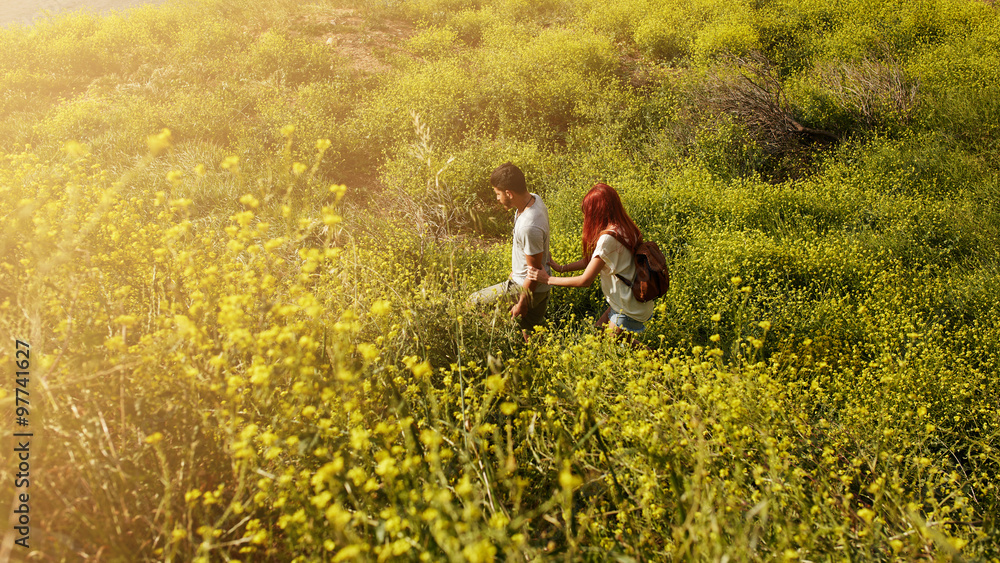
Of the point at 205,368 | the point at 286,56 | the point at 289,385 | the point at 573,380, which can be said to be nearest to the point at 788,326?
the point at 573,380

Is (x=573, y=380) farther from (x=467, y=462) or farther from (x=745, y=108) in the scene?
(x=745, y=108)

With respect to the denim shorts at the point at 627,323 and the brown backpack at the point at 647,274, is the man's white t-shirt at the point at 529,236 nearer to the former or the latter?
the brown backpack at the point at 647,274

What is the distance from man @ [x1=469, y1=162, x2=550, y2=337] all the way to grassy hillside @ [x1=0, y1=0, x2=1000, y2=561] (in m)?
0.34

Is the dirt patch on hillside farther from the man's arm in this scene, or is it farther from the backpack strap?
the backpack strap

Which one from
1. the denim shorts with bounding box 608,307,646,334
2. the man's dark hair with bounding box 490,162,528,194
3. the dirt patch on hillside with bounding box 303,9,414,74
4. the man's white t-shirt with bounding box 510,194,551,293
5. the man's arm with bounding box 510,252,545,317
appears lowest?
the denim shorts with bounding box 608,307,646,334

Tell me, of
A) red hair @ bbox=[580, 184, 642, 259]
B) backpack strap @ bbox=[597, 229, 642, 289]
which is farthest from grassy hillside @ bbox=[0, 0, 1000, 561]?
red hair @ bbox=[580, 184, 642, 259]

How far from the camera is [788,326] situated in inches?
162

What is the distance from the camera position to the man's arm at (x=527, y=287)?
3.43 m

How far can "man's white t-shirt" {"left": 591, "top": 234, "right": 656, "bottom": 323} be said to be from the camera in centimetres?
327

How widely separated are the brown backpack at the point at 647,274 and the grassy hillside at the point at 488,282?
46 centimetres

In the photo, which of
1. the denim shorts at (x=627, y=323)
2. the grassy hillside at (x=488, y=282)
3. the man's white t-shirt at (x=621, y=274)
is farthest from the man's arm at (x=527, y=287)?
the denim shorts at (x=627, y=323)

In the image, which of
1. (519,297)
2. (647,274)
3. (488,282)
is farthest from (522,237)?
(488,282)

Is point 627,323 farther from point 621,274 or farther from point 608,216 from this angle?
point 608,216

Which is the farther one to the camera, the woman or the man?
the man
